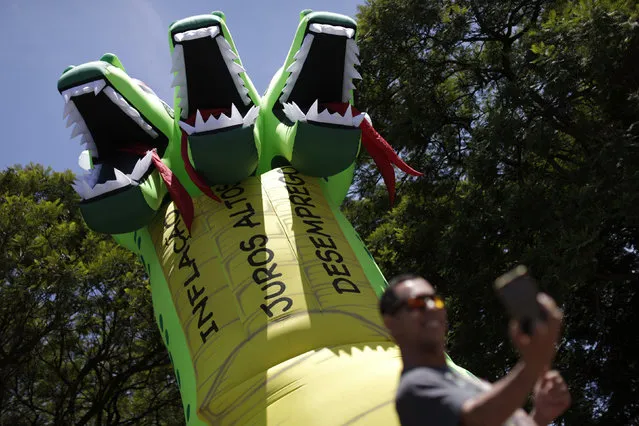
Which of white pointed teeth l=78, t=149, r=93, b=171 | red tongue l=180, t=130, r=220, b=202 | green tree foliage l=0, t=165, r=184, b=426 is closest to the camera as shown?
red tongue l=180, t=130, r=220, b=202

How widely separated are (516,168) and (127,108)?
4908 millimetres

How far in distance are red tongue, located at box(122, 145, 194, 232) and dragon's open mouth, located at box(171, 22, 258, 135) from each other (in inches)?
13.6

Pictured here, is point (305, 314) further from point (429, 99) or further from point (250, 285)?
point (429, 99)

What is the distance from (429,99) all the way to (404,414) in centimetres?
761

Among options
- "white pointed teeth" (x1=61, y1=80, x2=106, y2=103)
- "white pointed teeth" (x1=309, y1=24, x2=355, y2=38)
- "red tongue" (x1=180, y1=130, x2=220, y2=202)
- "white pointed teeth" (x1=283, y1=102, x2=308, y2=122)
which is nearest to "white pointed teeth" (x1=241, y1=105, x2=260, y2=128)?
"white pointed teeth" (x1=283, y1=102, x2=308, y2=122)

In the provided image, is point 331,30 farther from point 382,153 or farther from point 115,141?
point 115,141

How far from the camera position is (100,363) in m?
11.8

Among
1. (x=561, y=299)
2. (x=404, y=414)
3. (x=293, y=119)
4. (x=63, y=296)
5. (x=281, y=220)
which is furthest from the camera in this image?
(x=63, y=296)

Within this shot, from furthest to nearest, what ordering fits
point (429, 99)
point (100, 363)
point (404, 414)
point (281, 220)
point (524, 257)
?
point (100, 363) < point (429, 99) < point (524, 257) < point (281, 220) < point (404, 414)

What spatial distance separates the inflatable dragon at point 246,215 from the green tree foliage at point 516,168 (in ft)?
8.83

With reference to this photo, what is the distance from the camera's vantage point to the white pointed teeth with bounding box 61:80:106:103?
4785mm

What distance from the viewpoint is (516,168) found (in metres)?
8.45

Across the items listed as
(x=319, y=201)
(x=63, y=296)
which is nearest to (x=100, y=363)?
(x=63, y=296)

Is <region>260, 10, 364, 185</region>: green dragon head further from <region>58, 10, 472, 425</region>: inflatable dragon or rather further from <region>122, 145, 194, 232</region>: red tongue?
<region>122, 145, 194, 232</region>: red tongue
